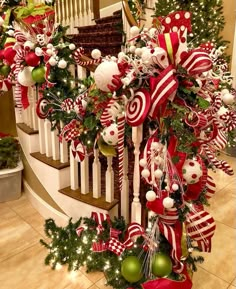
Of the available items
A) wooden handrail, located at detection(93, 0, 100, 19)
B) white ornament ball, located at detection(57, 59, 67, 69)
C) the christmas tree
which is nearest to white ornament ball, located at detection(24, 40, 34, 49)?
white ornament ball, located at detection(57, 59, 67, 69)

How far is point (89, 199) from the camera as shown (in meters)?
1.86

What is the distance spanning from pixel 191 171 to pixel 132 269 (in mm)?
553

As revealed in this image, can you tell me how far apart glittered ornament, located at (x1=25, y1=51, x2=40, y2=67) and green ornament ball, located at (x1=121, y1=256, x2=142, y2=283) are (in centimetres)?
121

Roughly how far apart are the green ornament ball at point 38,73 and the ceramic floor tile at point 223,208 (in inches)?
69.7

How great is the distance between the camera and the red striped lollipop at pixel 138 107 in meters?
1.13

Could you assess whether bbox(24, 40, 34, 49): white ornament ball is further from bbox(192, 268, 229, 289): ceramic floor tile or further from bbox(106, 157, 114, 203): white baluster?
bbox(192, 268, 229, 289): ceramic floor tile

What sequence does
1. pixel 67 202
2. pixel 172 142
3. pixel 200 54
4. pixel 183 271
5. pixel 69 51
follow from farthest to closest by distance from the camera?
pixel 67 202
pixel 69 51
pixel 183 271
pixel 172 142
pixel 200 54

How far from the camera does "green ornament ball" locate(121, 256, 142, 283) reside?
1331 mm

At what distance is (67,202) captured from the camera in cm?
203

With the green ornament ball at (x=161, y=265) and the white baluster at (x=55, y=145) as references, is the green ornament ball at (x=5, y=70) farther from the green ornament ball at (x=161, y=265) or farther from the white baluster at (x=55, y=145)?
the green ornament ball at (x=161, y=265)

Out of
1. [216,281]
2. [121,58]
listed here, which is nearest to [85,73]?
[121,58]

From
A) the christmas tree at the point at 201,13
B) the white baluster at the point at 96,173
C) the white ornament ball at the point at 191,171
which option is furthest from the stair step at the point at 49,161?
the christmas tree at the point at 201,13

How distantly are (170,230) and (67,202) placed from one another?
975 mm

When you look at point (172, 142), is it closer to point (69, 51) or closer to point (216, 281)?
point (69, 51)
